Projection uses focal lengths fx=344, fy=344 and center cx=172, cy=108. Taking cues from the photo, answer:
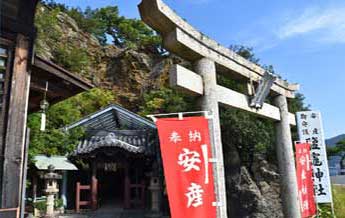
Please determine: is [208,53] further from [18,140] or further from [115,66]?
[115,66]

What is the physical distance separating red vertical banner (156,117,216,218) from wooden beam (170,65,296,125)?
2.28ft

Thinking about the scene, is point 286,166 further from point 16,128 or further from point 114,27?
point 114,27

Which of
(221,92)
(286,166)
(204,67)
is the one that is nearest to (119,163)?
(286,166)

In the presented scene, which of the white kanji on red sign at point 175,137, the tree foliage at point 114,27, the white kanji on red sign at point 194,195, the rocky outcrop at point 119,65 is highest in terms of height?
the tree foliage at point 114,27

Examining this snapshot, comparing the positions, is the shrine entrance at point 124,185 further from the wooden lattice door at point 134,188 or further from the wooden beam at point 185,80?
the wooden beam at point 185,80

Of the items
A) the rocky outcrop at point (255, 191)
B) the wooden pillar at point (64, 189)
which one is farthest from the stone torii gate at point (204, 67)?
the wooden pillar at point (64, 189)

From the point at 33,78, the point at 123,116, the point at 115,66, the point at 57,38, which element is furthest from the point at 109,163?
the point at 115,66

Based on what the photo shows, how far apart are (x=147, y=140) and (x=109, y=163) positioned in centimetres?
205

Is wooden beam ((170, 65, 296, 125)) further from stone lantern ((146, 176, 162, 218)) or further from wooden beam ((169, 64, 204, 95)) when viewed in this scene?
stone lantern ((146, 176, 162, 218))

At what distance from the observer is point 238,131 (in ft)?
42.7

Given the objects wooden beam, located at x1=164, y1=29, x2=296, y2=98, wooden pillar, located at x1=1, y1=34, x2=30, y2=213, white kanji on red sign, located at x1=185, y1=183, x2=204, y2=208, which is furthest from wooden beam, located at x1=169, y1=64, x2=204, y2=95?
wooden pillar, located at x1=1, y1=34, x2=30, y2=213

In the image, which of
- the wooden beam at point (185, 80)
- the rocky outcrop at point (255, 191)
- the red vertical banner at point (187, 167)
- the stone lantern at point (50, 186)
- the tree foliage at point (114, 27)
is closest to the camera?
the red vertical banner at point (187, 167)

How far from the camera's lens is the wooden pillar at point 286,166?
26.7ft

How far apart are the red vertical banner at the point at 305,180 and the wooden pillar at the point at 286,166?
0.14 meters
